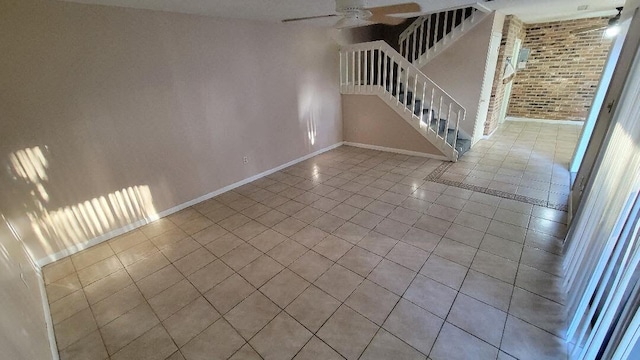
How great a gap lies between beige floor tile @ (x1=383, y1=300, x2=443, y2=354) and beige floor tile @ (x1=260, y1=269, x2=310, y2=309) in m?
0.73

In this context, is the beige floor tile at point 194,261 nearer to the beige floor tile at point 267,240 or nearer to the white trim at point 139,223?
the beige floor tile at point 267,240

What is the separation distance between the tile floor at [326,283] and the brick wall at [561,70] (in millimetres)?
5479

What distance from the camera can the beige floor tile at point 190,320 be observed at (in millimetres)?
1880

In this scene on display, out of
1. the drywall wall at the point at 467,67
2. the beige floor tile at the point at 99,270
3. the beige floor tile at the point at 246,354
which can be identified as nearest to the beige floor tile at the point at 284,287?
the beige floor tile at the point at 246,354

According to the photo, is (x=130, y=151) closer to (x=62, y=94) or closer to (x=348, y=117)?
(x=62, y=94)

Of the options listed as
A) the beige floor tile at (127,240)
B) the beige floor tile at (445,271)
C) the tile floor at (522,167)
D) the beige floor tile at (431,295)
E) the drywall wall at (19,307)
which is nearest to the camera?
the drywall wall at (19,307)

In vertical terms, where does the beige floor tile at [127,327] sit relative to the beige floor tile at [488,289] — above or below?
above

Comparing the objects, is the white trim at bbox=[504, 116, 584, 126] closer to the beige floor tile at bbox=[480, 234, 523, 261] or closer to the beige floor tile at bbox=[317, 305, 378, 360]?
the beige floor tile at bbox=[480, 234, 523, 261]

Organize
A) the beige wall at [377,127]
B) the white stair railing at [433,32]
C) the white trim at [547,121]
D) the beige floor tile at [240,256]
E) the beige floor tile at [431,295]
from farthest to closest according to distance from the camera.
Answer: the white trim at [547,121], the beige wall at [377,127], the white stair railing at [433,32], the beige floor tile at [240,256], the beige floor tile at [431,295]

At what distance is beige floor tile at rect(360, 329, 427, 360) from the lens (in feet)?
5.42

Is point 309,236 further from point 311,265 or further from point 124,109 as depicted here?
point 124,109

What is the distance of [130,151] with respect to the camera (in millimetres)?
3045

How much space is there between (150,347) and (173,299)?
40cm

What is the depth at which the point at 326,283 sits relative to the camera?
7.36 ft
